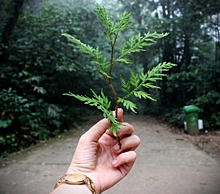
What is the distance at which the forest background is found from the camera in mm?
2947

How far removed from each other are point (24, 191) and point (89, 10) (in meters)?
3.66

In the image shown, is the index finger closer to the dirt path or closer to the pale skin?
the pale skin

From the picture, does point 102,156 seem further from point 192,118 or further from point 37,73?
point 37,73

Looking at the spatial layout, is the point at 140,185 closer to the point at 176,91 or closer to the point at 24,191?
the point at 24,191

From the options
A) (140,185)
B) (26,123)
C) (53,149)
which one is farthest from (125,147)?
(26,123)

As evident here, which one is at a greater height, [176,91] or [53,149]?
[176,91]

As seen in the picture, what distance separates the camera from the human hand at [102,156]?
0.63 metres

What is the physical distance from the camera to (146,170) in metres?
1.91

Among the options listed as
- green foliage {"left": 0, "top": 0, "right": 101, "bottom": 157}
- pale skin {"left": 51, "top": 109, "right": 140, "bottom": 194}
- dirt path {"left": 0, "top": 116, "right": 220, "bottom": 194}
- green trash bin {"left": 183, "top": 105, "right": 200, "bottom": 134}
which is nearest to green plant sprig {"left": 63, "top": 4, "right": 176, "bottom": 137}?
pale skin {"left": 51, "top": 109, "right": 140, "bottom": 194}

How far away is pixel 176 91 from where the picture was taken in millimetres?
4547

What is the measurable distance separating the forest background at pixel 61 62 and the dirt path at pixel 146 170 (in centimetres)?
44

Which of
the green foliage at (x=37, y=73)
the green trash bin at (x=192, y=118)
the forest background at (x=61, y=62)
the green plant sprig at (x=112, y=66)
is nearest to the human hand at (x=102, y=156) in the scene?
the green plant sprig at (x=112, y=66)

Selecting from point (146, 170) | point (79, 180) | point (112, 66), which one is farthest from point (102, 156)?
point (146, 170)

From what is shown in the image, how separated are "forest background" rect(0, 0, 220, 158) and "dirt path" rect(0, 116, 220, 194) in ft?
1.45
